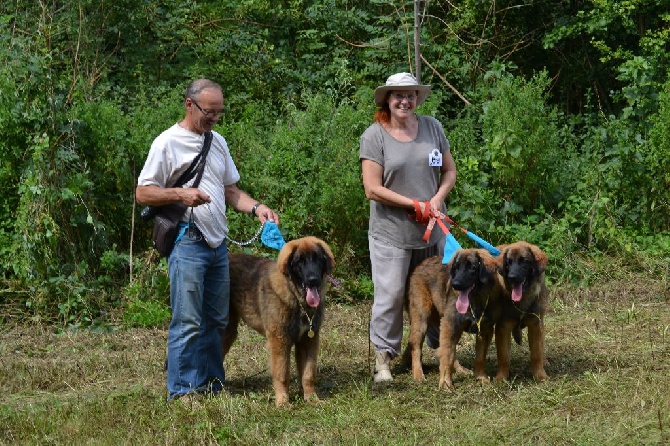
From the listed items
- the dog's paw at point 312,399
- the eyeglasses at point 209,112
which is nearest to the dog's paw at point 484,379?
the dog's paw at point 312,399

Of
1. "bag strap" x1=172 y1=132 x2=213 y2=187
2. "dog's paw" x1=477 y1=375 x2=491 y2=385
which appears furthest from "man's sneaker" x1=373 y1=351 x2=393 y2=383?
"bag strap" x1=172 y1=132 x2=213 y2=187

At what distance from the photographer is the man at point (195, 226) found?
6.47 m

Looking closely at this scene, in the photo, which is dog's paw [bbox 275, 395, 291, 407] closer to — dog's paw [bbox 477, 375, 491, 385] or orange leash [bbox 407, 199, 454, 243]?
dog's paw [bbox 477, 375, 491, 385]

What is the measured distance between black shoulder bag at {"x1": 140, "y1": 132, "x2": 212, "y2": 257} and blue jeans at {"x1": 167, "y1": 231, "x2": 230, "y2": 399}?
0.30 ft

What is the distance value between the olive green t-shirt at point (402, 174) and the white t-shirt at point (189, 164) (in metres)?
1.34

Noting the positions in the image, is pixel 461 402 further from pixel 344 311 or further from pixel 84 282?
pixel 84 282

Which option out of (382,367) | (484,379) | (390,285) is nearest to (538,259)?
(484,379)

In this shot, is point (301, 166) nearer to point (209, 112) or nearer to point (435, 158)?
point (435, 158)

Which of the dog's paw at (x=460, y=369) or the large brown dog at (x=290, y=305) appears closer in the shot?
the large brown dog at (x=290, y=305)

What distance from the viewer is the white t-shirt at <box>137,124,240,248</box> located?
6.48 m

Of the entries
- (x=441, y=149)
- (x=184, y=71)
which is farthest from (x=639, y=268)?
(x=184, y=71)

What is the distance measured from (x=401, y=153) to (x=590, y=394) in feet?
7.60

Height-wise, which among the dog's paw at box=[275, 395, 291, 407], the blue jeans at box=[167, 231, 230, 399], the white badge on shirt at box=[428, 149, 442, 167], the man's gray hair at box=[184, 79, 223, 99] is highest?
the man's gray hair at box=[184, 79, 223, 99]

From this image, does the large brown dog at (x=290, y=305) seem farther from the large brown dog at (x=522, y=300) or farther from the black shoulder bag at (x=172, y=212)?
the large brown dog at (x=522, y=300)
